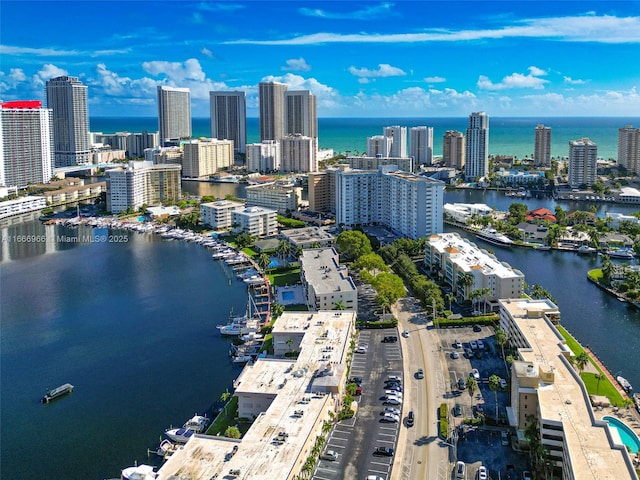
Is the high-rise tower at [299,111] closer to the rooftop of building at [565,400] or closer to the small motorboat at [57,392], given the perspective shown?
the rooftop of building at [565,400]

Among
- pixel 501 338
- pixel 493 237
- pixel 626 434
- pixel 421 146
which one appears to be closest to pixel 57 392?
pixel 501 338

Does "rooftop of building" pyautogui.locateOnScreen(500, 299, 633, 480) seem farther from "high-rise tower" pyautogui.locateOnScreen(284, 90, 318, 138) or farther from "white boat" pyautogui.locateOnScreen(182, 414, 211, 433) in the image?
"high-rise tower" pyautogui.locateOnScreen(284, 90, 318, 138)

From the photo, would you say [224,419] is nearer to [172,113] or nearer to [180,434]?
[180,434]

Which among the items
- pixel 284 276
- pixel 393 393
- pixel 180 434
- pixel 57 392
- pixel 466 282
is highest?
pixel 466 282

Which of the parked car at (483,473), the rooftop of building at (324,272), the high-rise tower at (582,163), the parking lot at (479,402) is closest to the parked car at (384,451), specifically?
the parking lot at (479,402)

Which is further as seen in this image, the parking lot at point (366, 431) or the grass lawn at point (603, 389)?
the grass lawn at point (603, 389)
